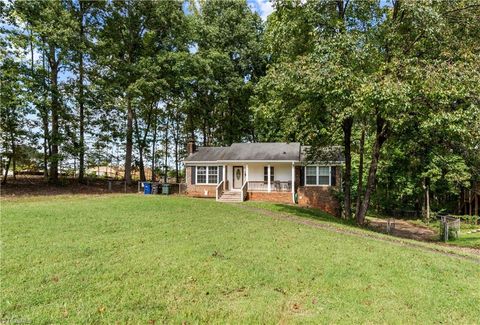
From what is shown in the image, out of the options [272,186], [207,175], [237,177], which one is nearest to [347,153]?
[272,186]

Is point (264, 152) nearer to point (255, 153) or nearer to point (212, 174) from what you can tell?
point (255, 153)

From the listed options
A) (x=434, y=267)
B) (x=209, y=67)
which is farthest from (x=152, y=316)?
(x=209, y=67)

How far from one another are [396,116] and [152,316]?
10938 millimetres

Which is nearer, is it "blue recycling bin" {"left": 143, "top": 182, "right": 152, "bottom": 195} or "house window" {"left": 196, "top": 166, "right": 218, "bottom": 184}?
"blue recycling bin" {"left": 143, "top": 182, "right": 152, "bottom": 195}

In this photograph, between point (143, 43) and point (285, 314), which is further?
point (143, 43)

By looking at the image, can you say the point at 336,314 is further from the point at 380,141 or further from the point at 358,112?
the point at 380,141

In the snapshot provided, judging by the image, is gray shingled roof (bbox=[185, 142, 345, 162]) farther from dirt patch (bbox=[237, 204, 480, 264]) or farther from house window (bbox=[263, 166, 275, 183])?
dirt patch (bbox=[237, 204, 480, 264])

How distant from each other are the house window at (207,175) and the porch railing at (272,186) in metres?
3.14

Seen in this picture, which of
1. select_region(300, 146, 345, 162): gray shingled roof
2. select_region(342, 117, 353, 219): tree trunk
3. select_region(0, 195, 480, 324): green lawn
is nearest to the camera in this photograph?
select_region(0, 195, 480, 324): green lawn

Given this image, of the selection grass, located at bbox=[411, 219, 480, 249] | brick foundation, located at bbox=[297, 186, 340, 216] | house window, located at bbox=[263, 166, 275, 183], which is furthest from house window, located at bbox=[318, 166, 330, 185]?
grass, located at bbox=[411, 219, 480, 249]

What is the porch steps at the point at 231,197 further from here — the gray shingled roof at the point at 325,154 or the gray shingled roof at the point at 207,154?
the gray shingled roof at the point at 325,154

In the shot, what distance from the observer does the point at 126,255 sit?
6.30m

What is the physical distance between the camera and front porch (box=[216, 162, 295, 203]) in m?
20.8

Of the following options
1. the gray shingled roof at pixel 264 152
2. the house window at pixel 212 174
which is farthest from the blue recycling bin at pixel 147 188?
the gray shingled roof at pixel 264 152
